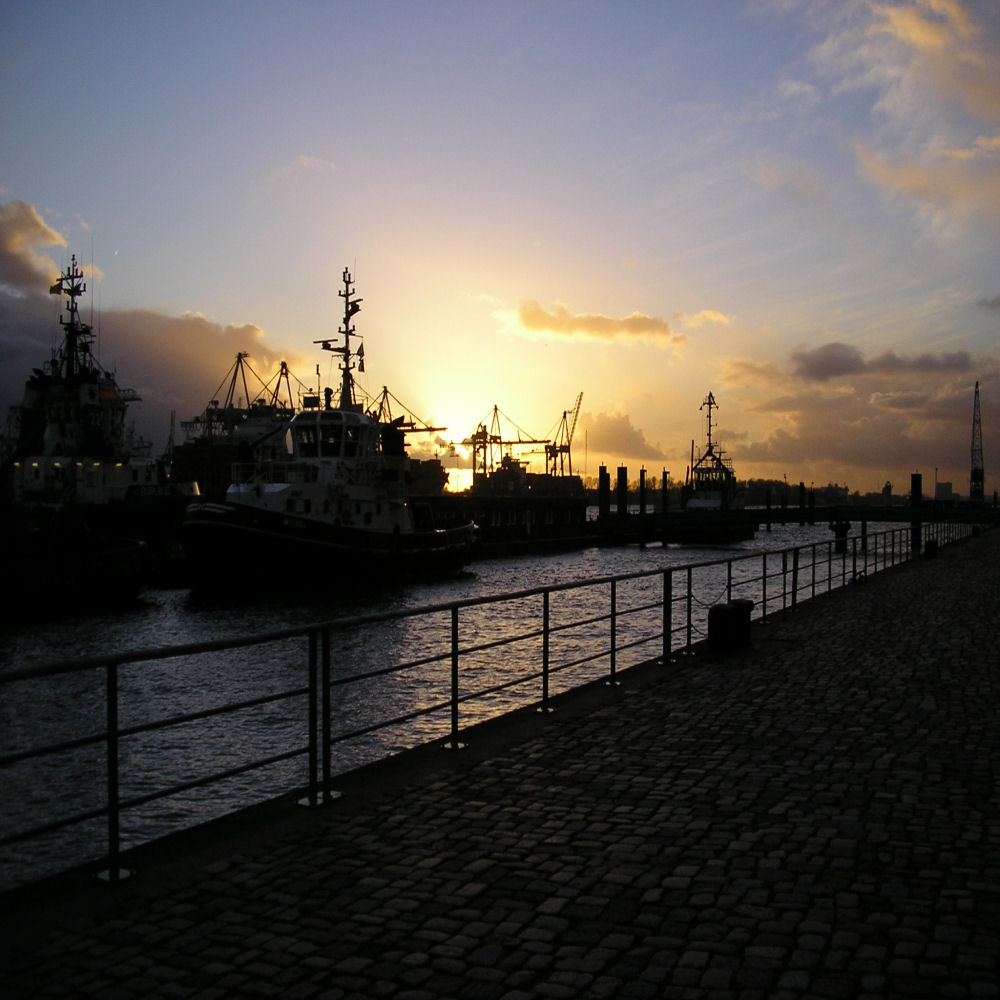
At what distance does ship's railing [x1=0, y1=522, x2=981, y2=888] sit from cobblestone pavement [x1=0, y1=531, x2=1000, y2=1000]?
0.57 metres

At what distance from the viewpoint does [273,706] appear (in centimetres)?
1723

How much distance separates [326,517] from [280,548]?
423cm

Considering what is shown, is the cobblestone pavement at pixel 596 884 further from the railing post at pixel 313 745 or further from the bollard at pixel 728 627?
the bollard at pixel 728 627

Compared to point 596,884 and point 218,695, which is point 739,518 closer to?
point 218,695

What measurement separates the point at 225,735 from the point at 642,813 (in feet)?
34.5

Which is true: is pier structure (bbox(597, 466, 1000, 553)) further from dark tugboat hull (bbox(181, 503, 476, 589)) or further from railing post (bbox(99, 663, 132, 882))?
railing post (bbox(99, 663, 132, 882))

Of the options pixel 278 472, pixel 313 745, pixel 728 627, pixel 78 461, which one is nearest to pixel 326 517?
pixel 278 472

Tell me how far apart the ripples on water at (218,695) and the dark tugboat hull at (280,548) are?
2.70 m

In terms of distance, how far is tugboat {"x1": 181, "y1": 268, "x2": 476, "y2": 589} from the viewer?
40312 mm

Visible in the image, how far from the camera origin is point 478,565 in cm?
6381

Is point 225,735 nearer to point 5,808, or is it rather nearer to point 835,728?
point 5,808

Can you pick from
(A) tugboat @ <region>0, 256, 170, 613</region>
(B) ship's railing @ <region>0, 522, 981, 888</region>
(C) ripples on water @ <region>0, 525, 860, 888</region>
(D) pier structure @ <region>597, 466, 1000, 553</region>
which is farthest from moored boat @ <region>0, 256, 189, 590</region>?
(D) pier structure @ <region>597, 466, 1000, 553</region>

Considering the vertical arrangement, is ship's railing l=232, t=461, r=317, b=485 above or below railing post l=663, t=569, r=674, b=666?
above

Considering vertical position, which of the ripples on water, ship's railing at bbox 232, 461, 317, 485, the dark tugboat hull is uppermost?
ship's railing at bbox 232, 461, 317, 485
